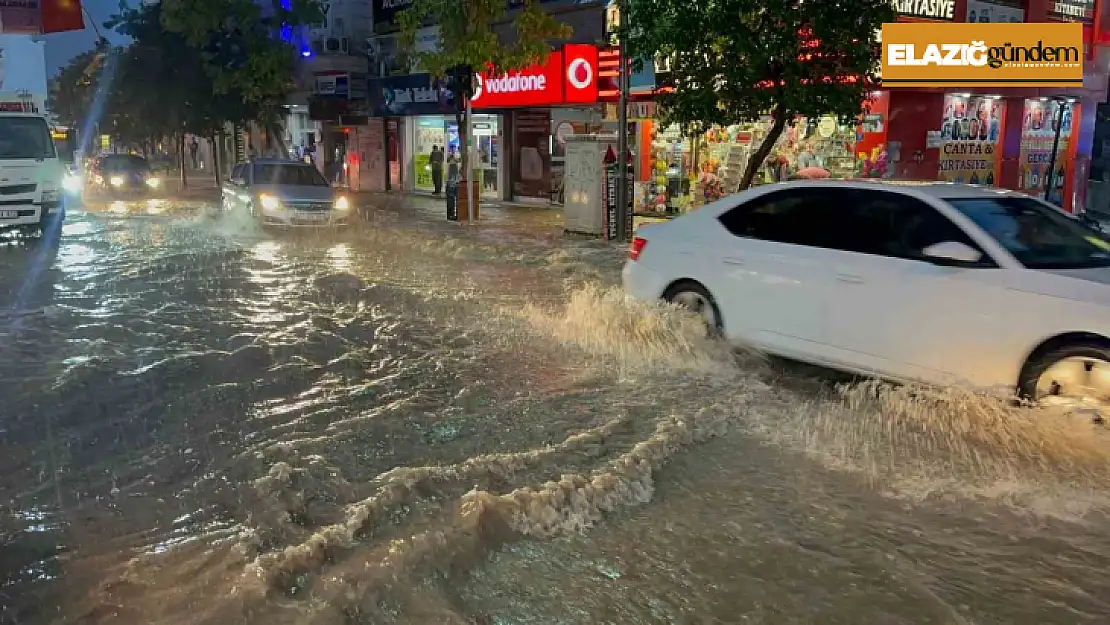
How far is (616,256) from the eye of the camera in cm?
1579

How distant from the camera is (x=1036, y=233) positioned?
6570mm

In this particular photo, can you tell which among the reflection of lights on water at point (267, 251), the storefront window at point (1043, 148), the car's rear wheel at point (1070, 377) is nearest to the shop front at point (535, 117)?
the reflection of lights on water at point (267, 251)

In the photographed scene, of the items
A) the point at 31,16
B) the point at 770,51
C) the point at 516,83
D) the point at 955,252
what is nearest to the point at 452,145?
the point at 516,83

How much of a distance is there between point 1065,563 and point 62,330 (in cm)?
902

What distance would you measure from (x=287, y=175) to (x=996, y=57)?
1392cm

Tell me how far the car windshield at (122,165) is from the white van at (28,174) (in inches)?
763

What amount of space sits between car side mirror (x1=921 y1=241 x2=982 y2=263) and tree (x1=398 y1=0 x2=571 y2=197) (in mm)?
14427

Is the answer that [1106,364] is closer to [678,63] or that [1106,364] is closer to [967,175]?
[678,63]

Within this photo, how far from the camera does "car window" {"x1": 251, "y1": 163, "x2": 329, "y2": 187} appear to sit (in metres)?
19.8

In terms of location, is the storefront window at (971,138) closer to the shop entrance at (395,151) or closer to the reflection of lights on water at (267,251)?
the reflection of lights on water at (267,251)

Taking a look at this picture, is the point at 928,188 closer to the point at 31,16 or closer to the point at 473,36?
the point at 473,36

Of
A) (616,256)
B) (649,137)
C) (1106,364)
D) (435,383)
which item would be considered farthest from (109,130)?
(1106,364)

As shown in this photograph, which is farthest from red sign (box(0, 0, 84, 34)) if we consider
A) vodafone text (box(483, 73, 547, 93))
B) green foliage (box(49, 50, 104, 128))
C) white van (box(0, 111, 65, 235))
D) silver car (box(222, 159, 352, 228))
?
green foliage (box(49, 50, 104, 128))

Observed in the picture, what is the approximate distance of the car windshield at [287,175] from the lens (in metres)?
19.8
